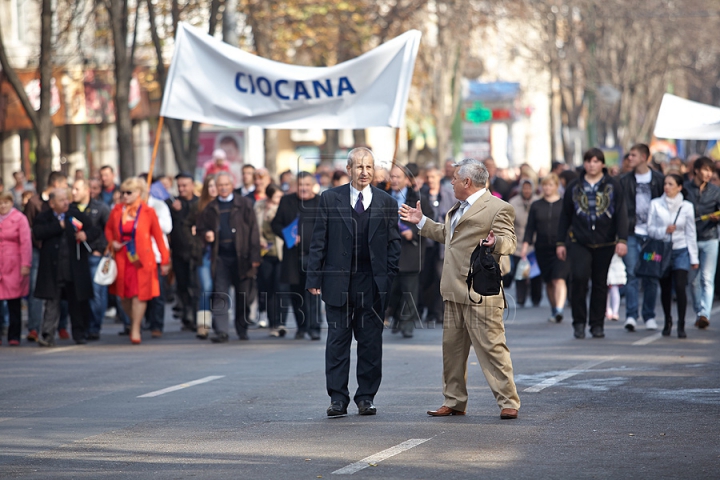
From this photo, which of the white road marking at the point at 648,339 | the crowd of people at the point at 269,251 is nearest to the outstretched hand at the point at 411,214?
the crowd of people at the point at 269,251

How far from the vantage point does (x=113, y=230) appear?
48.5 feet

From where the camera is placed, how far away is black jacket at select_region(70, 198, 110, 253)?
14.7 m

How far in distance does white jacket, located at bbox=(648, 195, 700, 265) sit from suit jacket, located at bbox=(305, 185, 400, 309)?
5.73 metres

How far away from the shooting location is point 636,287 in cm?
1499

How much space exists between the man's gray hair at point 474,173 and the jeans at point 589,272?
16.1 ft

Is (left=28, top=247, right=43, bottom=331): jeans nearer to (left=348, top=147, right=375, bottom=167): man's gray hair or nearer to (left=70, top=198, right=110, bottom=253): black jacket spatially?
(left=70, top=198, right=110, bottom=253): black jacket

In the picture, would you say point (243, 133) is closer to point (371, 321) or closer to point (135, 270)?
point (135, 270)

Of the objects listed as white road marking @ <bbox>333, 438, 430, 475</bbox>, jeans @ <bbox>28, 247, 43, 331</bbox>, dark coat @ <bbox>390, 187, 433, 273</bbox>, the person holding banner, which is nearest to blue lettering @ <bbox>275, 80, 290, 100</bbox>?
the person holding banner

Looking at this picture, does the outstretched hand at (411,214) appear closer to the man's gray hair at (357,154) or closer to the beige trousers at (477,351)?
the man's gray hair at (357,154)

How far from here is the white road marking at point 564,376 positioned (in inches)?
398

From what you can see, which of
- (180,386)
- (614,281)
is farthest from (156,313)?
(614,281)

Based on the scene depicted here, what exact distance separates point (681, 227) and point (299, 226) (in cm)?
439

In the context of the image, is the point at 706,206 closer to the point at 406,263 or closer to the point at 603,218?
the point at 603,218

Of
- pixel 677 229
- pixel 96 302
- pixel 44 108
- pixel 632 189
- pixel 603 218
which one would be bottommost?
pixel 96 302
